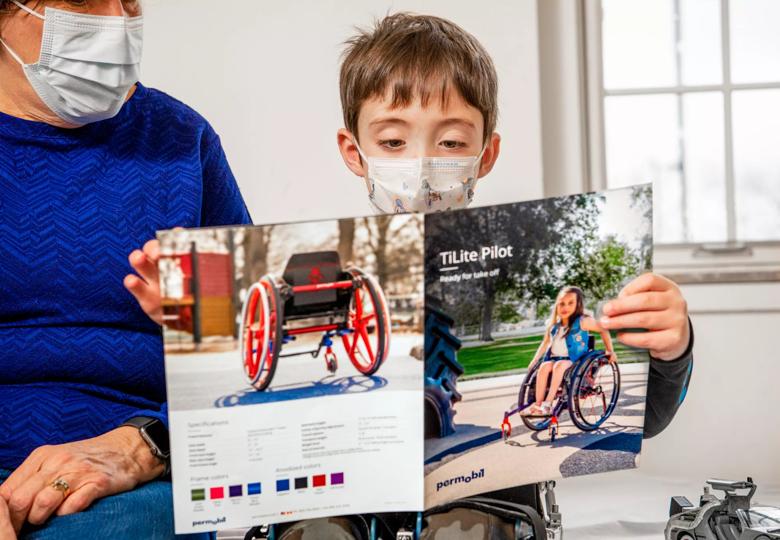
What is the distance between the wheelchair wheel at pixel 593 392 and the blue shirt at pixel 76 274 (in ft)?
1.49

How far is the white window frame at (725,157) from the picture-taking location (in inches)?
107

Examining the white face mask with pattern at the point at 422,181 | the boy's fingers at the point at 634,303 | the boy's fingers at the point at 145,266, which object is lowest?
the boy's fingers at the point at 634,303

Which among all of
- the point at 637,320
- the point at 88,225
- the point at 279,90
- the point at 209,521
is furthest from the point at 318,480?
the point at 279,90

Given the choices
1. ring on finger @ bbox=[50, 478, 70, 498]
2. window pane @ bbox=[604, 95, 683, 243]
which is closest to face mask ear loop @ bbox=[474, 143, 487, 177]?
ring on finger @ bbox=[50, 478, 70, 498]

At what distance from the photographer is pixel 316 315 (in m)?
0.79

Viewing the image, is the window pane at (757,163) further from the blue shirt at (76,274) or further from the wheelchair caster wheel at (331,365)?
the wheelchair caster wheel at (331,365)

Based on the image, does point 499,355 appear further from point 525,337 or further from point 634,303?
point 634,303

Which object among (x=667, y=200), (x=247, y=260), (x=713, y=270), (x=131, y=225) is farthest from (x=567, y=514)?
(x=247, y=260)

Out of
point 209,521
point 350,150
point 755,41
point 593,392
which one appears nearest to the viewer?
point 209,521

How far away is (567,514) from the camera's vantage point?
2.38 metres

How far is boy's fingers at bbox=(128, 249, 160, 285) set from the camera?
80 cm

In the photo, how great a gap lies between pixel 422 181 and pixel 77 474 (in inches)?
21.2

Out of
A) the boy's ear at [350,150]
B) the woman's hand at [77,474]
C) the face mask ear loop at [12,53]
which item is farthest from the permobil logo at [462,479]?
the face mask ear loop at [12,53]

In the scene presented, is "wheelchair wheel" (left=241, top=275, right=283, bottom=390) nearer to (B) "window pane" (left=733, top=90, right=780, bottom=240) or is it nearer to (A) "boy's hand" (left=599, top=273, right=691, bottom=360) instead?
(A) "boy's hand" (left=599, top=273, right=691, bottom=360)
